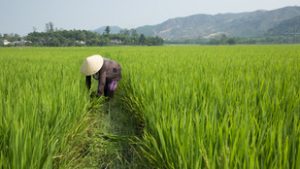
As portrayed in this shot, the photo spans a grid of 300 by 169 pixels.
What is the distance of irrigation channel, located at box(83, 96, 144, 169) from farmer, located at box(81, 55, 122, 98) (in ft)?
0.83

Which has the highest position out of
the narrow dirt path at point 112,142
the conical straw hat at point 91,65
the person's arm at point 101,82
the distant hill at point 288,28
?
the distant hill at point 288,28

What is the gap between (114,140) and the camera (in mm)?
2807

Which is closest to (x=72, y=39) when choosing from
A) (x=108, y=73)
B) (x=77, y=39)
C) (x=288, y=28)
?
(x=77, y=39)

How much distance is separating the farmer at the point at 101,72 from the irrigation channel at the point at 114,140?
0.25 m

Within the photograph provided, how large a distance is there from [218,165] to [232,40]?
86.0 m

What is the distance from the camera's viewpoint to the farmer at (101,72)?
3449mm

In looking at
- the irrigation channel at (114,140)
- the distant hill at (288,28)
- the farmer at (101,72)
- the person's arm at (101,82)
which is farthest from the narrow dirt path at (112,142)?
the distant hill at (288,28)

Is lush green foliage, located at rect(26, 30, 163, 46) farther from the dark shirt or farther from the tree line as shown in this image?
the dark shirt

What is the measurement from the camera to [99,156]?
2.49 meters

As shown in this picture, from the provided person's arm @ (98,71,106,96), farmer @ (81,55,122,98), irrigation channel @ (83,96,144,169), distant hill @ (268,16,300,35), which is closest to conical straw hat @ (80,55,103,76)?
farmer @ (81,55,122,98)

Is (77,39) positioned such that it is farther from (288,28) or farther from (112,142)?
(288,28)

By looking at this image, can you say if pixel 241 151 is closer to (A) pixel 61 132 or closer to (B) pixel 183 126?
(B) pixel 183 126

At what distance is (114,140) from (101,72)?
110 centimetres

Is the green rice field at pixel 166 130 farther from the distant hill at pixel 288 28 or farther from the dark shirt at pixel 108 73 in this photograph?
the distant hill at pixel 288 28
